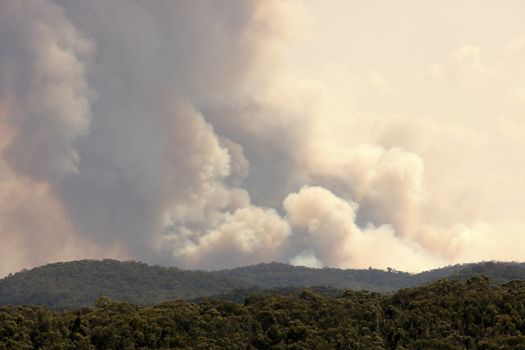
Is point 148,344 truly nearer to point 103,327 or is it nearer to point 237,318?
point 103,327

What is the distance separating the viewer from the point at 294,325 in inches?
5123

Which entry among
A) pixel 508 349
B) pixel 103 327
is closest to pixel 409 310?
pixel 508 349

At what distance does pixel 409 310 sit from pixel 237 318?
2913 cm

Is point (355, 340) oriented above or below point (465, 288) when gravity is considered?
below

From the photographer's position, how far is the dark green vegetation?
121m

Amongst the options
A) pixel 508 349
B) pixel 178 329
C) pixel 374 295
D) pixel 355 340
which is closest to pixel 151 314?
pixel 178 329

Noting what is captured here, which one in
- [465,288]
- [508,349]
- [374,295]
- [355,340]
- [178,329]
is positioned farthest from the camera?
[374,295]

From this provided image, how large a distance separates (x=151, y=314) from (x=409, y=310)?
43.5 metres

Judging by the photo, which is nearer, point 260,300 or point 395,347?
point 395,347

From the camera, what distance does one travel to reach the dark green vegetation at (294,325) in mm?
121438

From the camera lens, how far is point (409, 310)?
137 m

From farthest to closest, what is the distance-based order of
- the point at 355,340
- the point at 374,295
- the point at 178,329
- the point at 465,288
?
the point at 374,295
the point at 465,288
the point at 178,329
the point at 355,340

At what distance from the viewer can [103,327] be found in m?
127

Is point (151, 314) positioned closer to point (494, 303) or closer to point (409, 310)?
point (409, 310)
